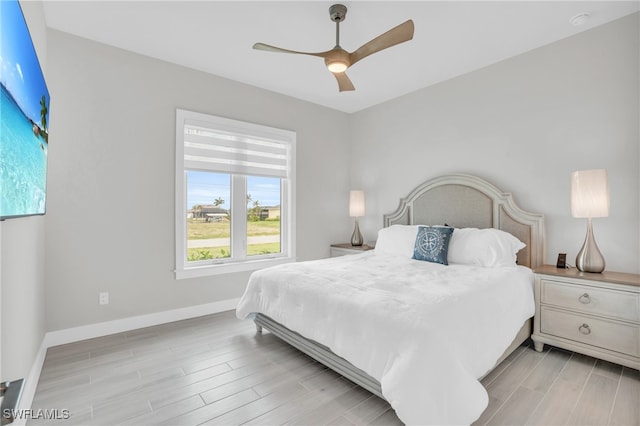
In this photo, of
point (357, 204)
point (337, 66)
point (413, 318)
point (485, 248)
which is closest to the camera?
point (413, 318)

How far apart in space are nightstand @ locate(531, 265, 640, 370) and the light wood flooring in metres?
0.15

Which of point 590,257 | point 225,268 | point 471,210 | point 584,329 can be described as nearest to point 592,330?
point 584,329

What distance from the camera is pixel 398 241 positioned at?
3.62 meters

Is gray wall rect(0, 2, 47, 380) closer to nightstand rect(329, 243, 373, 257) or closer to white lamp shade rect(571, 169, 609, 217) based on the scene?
nightstand rect(329, 243, 373, 257)

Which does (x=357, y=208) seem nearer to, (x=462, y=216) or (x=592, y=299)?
(x=462, y=216)

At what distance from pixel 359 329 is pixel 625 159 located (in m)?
2.69

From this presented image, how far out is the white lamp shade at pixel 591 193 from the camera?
2479 millimetres

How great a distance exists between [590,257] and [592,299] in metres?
0.35

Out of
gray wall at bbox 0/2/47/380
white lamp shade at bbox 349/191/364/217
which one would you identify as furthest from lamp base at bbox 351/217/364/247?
gray wall at bbox 0/2/47/380

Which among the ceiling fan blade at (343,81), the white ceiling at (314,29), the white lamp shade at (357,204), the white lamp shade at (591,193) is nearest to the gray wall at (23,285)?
the white ceiling at (314,29)

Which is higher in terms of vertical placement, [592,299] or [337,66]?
[337,66]

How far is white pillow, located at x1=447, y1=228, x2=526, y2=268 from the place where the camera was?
2887mm

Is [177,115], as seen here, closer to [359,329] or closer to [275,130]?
[275,130]

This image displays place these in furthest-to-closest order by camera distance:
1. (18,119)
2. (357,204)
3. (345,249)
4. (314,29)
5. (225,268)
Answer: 1. (357,204)
2. (345,249)
3. (225,268)
4. (314,29)
5. (18,119)
